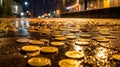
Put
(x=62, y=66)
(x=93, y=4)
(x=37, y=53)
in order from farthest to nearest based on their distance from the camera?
(x=93, y=4)
(x=37, y=53)
(x=62, y=66)

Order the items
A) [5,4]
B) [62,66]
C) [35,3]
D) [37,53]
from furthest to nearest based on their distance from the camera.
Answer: [35,3] → [5,4] → [37,53] → [62,66]

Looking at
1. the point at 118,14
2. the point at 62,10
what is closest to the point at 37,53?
the point at 118,14

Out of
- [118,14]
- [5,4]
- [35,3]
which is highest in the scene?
[35,3]

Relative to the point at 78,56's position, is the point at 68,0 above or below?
above

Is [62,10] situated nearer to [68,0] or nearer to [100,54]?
[68,0]

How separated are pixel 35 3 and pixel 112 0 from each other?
83335 mm

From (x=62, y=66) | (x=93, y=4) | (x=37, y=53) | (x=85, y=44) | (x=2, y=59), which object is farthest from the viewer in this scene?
(x=93, y=4)

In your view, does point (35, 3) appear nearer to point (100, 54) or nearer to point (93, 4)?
point (93, 4)

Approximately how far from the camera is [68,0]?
40344mm

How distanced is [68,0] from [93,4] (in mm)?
17472

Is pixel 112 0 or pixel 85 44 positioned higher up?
pixel 112 0

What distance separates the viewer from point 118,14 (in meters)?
7.42

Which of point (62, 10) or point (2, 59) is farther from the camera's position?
point (62, 10)

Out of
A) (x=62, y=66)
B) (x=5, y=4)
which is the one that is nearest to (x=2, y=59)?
(x=62, y=66)
